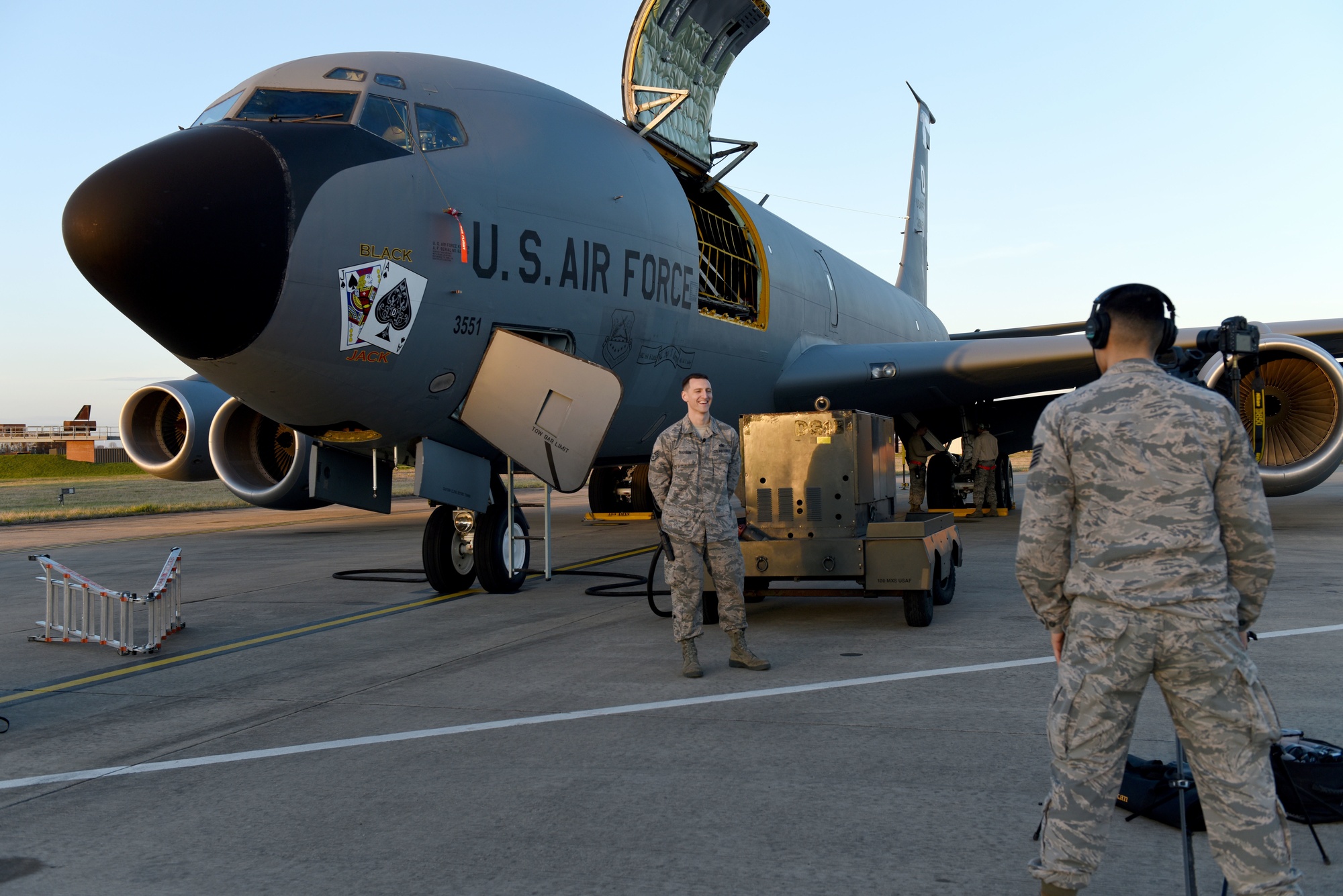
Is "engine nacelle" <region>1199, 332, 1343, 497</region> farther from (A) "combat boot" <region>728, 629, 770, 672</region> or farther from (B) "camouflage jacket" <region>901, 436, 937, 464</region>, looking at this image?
(A) "combat boot" <region>728, 629, 770, 672</region>

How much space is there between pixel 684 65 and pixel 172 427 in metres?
8.94

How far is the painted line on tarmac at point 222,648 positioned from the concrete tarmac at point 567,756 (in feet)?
0.15

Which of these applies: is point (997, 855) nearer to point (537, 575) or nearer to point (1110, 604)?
point (1110, 604)

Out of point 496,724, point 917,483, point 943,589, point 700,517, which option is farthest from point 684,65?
point 496,724

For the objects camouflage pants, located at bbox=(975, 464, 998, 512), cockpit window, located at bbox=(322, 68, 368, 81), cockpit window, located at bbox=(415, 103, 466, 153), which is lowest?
camouflage pants, located at bbox=(975, 464, 998, 512)

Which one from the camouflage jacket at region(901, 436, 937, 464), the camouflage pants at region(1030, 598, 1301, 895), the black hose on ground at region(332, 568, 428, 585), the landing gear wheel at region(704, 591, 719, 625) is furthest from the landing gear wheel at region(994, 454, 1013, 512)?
the camouflage pants at region(1030, 598, 1301, 895)

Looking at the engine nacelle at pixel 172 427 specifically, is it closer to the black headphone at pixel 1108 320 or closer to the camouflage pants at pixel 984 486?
the camouflage pants at pixel 984 486

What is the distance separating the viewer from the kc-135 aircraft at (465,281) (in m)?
6.57

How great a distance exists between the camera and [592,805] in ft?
12.4

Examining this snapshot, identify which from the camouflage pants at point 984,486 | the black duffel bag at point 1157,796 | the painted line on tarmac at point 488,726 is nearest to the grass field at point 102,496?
the painted line on tarmac at point 488,726

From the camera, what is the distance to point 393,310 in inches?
289

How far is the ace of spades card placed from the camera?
7234 mm

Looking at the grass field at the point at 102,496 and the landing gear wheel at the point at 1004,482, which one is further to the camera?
the grass field at the point at 102,496

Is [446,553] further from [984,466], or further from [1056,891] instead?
[984,466]
